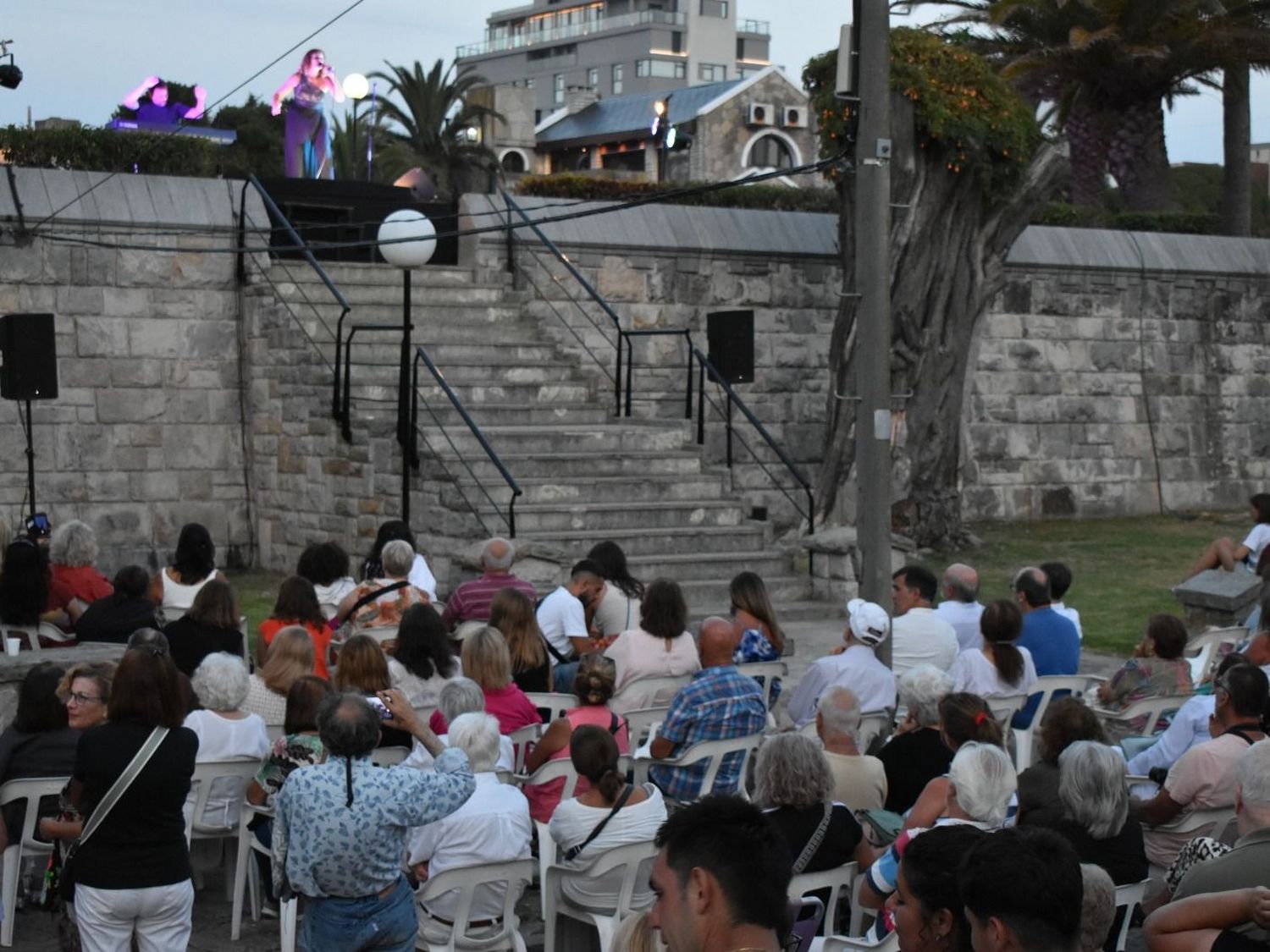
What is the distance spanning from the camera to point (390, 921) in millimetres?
→ 4746

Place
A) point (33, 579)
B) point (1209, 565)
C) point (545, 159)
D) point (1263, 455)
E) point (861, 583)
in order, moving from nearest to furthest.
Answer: point (33, 579) → point (861, 583) → point (1209, 565) → point (1263, 455) → point (545, 159)

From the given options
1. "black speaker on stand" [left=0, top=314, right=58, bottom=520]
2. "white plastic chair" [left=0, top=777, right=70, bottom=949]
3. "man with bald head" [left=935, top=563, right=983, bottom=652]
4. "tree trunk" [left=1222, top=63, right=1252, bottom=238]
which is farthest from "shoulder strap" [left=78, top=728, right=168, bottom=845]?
"tree trunk" [left=1222, top=63, right=1252, bottom=238]

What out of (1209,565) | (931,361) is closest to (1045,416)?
(931,361)

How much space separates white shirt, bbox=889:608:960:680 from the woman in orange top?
2.78 m

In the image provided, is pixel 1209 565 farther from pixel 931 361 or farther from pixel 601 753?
pixel 601 753

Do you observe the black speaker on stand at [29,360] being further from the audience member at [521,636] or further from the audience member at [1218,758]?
the audience member at [1218,758]

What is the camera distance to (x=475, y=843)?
546 centimetres

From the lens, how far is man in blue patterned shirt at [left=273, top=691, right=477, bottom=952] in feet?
15.3

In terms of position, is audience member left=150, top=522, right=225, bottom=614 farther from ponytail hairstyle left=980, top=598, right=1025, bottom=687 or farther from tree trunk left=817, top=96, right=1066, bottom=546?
tree trunk left=817, top=96, right=1066, bottom=546

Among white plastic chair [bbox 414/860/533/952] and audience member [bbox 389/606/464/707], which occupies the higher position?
audience member [bbox 389/606/464/707]

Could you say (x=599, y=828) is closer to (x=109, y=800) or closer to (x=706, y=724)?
(x=706, y=724)

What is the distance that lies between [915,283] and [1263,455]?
7162 mm

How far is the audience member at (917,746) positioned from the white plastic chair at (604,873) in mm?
1031

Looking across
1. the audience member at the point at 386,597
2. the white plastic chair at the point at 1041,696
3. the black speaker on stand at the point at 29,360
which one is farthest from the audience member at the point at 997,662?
the black speaker on stand at the point at 29,360
